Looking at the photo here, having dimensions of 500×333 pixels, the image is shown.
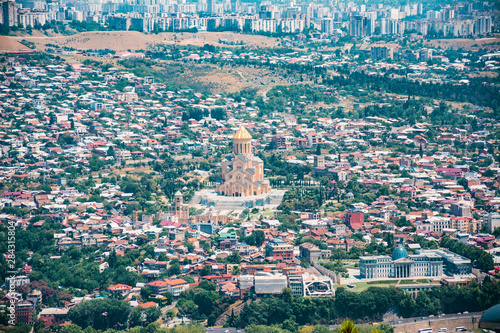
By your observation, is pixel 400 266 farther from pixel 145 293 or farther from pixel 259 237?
pixel 145 293

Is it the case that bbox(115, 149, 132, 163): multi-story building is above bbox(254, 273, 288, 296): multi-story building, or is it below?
above

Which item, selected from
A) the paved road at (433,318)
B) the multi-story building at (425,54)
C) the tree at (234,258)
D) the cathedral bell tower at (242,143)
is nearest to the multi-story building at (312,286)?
the paved road at (433,318)

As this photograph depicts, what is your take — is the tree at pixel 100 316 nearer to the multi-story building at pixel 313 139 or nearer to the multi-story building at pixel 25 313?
the multi-story building at pixel 25 313

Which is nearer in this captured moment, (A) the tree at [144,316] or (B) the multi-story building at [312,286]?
(A) the tree at [144,316]

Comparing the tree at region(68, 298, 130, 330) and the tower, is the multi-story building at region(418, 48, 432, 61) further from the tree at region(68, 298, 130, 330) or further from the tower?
the tree at region(68, 298, 130, 330)

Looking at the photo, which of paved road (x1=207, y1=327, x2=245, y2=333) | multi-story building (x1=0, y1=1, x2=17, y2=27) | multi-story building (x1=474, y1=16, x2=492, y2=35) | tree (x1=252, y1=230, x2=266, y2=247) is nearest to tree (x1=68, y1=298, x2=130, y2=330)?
paved road (x1=207, y1=327, x2=245, y2=333)

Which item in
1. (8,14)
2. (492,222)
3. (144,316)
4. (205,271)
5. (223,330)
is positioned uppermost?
(8,14)

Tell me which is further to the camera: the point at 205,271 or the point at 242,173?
the point at 242,173

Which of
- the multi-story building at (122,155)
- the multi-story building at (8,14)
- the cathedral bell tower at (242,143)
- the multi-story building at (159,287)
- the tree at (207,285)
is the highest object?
the multi-story building at (8,14)

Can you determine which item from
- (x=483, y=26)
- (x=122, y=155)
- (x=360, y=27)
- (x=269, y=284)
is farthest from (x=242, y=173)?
(x=360, y=27)

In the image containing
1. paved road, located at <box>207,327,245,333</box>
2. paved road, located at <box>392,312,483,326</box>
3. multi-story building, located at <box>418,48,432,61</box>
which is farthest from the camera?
multi-story building, located at <box>418,48,432,61</box>
